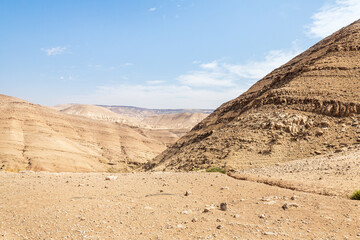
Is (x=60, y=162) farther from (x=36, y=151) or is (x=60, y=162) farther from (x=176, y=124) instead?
(x=176, y=124)

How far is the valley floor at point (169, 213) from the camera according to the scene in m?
5.21

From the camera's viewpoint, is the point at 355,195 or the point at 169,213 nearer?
the point at 169,213

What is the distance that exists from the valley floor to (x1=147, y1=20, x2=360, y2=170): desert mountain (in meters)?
7.99

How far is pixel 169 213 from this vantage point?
6.43 m

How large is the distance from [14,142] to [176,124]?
403ft

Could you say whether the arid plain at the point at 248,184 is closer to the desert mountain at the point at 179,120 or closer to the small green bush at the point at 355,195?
the small green bush at the point at 355,195

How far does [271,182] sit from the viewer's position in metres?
9.11

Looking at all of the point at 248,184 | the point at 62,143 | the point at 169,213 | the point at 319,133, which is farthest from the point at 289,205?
the point at 62,143

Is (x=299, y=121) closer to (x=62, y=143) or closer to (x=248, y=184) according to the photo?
(x=248, y=184)

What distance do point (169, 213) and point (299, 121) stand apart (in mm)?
14277

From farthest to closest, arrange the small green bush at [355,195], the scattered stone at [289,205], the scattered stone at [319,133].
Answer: the scattered stone at [319,133], the small green bush at [355,195], the scattered stone at [289,205]

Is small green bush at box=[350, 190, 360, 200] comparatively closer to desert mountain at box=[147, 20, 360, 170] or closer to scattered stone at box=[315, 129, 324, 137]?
desert mountain at box=[147, 20, 360, 170]

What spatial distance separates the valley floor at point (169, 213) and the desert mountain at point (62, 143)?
2976cm

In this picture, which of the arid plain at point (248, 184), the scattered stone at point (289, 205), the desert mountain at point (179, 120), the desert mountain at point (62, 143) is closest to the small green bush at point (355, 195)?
Answer: the arid plain at point (248, 184)
